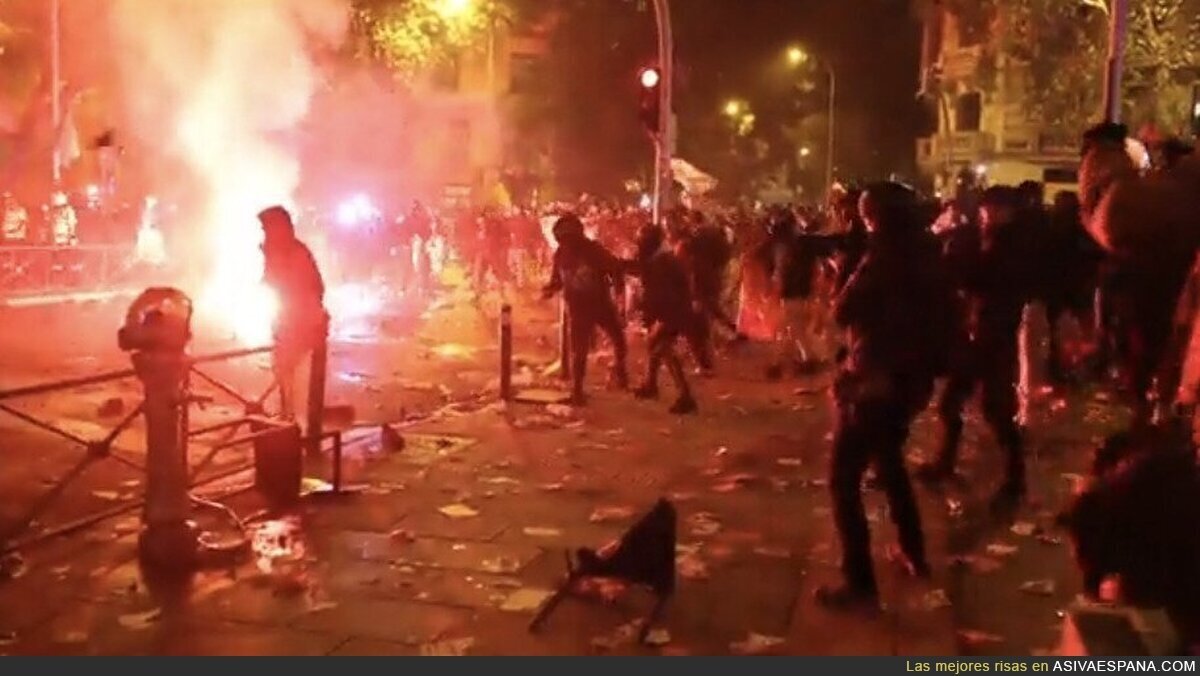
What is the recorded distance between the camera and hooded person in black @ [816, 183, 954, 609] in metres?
6.35

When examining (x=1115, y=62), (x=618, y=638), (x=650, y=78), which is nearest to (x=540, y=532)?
(x=618, y=638)

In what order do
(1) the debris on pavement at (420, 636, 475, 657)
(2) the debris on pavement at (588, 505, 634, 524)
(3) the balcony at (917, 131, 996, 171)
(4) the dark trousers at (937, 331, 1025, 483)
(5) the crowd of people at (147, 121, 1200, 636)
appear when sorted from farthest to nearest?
(3) the balcony at (917, 131, 996, 171), (4) the dark trousers at (937, 331, 1025, 483), (2) the debris on pavement at (588, 505, 634, 524), (1) the debris on pavement at (420, 636, 475, 657), (5) the crowd of people at (147, 121, 1200, 636)

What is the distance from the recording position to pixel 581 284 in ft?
41.5

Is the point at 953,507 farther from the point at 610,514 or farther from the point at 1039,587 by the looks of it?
the point at 610,514

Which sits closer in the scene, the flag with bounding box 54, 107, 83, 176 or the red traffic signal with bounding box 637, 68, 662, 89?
the red traffic signal with bounding box 637, 68, 662, 89

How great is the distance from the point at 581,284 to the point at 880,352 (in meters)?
6.47

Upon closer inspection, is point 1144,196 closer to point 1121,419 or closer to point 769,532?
point 769,532

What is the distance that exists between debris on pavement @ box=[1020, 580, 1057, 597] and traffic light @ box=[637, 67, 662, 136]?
409 inches

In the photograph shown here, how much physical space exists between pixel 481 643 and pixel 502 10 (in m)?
35.6

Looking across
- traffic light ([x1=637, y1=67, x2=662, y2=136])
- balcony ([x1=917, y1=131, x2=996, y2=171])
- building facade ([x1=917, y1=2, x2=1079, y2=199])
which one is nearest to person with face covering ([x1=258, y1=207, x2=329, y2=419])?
traffic light ([x1=637, y1=67, x2=662, y2=136])

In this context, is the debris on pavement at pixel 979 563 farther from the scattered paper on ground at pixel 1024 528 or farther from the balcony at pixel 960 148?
the balcony at pixel 960 148

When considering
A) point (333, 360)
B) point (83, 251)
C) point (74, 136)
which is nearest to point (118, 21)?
point (74, 136)

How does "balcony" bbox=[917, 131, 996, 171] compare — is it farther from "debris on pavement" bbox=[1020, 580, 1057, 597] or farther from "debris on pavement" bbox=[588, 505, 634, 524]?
"debris on pavement" bbox=[1020, 580, 1057, 597]

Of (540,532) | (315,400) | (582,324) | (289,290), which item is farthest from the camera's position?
(582,324)
